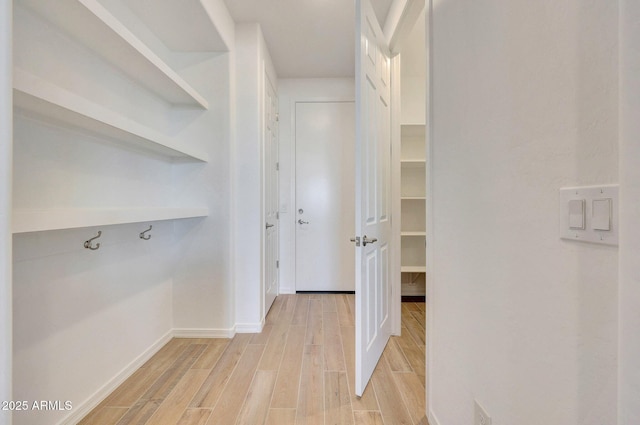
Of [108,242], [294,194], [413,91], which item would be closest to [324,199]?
[294,194]

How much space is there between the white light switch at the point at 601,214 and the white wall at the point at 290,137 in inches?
115

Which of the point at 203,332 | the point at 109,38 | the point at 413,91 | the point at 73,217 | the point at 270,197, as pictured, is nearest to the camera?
the point at 73,217

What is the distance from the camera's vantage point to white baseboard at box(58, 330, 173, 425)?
1337 millimetres

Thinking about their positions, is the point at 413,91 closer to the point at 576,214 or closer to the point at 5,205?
the point at 576,214

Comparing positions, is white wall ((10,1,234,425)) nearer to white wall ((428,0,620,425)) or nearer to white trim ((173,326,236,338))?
white trim ((173,326,236,338))

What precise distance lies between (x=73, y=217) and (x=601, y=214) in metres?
1.54

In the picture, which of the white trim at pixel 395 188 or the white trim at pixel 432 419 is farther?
the white trim at pixel 395 188

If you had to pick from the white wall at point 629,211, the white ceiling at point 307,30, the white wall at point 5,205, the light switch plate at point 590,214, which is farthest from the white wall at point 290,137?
the white wall at point 629,211

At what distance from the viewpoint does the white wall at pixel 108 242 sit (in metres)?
1.14

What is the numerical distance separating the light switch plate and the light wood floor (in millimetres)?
1223

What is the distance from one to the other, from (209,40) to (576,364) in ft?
8.44

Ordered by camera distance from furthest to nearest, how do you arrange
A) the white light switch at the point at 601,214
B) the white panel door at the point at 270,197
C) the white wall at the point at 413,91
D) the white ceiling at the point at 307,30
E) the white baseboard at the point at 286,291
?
1. the white baseboard at the point at 286,291
2. the white wall at the point at 413,91
3. the white panel door at the point at 270,197
4. the white ceiling at the point at 307,30
5. the white light switch at the point at 601,214

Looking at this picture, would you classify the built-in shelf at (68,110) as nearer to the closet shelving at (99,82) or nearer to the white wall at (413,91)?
the closet shelving at (99,82)

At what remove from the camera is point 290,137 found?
3.32 m
